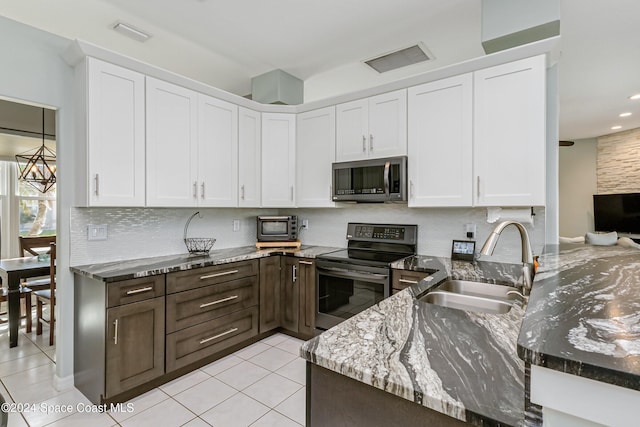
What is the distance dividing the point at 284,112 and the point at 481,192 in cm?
217

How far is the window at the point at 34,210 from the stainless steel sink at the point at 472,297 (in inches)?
273

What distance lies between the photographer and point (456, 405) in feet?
2.30

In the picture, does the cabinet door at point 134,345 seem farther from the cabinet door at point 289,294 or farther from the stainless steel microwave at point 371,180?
the stainless steel microwave at point 371,180

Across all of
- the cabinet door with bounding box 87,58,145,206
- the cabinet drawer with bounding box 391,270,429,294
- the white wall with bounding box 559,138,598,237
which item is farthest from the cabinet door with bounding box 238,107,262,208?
the white wall with bounding box 559,138,598,237

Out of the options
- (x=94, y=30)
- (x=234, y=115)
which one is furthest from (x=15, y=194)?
(x=234, y=115)

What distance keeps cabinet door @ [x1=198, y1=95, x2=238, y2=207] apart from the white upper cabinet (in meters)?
1.06

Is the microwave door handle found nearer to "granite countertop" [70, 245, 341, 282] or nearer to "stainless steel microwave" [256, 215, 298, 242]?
"granite countertop" [70, 245, 341, 282]

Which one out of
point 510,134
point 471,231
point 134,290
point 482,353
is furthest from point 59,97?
point 471,231

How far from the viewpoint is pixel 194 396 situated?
2.26m

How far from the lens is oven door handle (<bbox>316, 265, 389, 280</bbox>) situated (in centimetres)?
261

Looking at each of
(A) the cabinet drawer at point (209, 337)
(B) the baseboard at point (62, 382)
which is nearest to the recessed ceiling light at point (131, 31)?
(A) the cabinet drawer at point (209, 337)

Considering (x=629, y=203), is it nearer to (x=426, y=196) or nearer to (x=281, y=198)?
(x=426, y=196)

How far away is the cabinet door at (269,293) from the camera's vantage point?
10.2 ft

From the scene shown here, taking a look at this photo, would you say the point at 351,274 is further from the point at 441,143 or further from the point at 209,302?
the point at 441,143
